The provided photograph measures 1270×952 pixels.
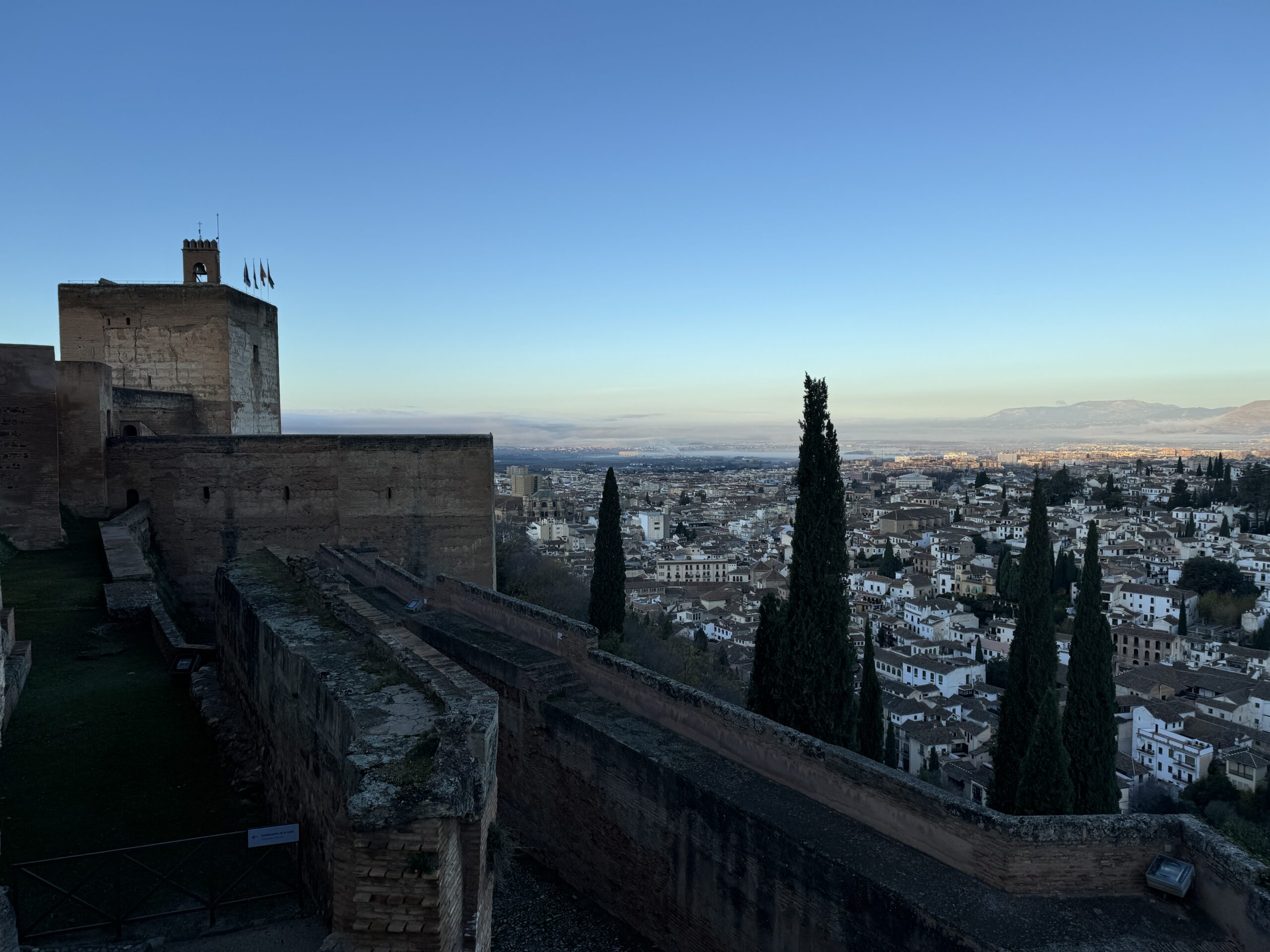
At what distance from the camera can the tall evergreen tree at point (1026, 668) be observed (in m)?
12.2

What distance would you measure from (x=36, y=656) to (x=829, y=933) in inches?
289

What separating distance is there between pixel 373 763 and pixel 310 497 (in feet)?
39.1

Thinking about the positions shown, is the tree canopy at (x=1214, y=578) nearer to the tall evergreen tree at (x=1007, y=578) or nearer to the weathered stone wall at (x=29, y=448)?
the tall evergreen tree at (x=1007, y=578)

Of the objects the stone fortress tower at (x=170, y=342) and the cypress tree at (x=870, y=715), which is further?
the stone fortress tower at (x=170, y=342)

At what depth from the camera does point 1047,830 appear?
4688mm

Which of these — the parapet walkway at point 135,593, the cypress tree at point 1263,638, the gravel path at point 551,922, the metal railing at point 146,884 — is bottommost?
the cypress tree at point 1263,638

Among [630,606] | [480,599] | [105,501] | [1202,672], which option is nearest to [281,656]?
[480,599]

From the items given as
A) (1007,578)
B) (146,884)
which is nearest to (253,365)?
(146,884)

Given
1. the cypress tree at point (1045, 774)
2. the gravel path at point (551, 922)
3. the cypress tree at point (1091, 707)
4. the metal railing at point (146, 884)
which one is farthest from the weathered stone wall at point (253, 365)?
the cypress tree at point (1091, 707)

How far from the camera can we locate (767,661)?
1175cm

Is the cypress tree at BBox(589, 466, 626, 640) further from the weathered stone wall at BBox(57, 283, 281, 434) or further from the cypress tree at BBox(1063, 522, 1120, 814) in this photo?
the weathered stone wall at BBox(57, 283, 281, 434)

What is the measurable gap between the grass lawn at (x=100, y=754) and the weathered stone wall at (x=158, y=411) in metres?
8.12

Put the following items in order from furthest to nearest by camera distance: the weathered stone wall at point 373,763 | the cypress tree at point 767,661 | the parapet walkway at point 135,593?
the cypress tree at point 767,661, the parapet walkway at point 135,593, the weathered stone wall at point 373,763

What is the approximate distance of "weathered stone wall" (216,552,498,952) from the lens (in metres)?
3.27
